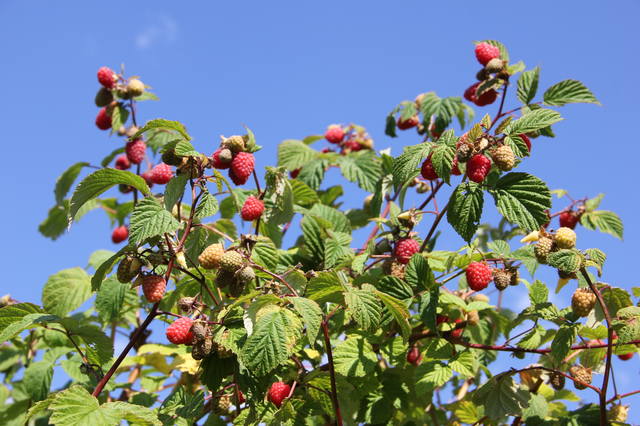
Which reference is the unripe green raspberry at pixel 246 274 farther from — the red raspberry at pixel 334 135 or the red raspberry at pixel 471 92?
the red raspberry at pixel 334 135

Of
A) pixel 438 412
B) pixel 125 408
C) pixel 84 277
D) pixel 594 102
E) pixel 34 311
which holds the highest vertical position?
pixel 594 102

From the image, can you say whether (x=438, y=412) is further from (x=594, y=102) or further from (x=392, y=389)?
(x=594, y=102)

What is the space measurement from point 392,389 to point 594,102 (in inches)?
57.2

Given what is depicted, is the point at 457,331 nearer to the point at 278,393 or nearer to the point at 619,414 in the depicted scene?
the point at 619,414

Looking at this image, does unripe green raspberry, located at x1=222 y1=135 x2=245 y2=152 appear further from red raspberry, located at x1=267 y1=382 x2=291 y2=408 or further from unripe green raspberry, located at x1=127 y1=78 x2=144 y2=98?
unripe green raspberry, located at x1=127 y1=78 x2=144 y2=98

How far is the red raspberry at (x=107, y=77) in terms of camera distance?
312cm

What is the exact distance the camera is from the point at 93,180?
1984mm

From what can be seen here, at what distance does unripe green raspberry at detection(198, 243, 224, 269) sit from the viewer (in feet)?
6.74

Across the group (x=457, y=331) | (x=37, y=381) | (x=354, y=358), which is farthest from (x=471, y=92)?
(x=37, y=381)

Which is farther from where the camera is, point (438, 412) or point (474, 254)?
point (438, 412)

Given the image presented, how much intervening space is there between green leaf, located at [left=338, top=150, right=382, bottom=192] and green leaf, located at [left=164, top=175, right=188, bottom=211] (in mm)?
1491

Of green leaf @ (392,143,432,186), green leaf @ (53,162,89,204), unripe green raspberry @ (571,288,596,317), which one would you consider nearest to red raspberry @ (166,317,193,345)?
green leaf @ (392,143,432,186)

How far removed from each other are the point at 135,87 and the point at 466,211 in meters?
1.78

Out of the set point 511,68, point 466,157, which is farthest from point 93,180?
point 511,68
